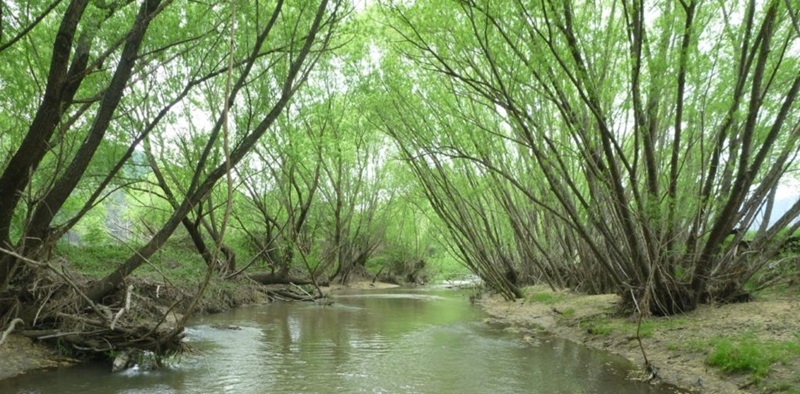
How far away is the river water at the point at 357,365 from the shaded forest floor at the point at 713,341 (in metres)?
0.47

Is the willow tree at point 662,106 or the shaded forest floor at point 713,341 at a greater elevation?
the willow tree at point 662,106

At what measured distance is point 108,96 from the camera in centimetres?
564

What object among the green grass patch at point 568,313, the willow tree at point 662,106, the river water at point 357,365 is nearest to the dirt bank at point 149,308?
the river water at point 357,365

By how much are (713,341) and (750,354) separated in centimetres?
82

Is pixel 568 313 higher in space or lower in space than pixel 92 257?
lower

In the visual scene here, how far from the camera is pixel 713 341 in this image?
620 cm

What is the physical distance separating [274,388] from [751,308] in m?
6.96

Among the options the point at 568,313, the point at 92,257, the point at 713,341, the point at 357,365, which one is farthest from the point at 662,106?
the point at 92,257

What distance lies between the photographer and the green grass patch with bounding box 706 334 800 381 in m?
5.14

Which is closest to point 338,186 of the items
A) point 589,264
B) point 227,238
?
point 227,238

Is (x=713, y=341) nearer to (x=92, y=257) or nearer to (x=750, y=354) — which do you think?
(x=750, y=354)

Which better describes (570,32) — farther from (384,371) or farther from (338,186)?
(338,186)

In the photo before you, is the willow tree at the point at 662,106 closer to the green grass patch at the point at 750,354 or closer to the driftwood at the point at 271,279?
the green grass patch at the point at 750,354

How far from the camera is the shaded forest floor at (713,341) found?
5121 mm
